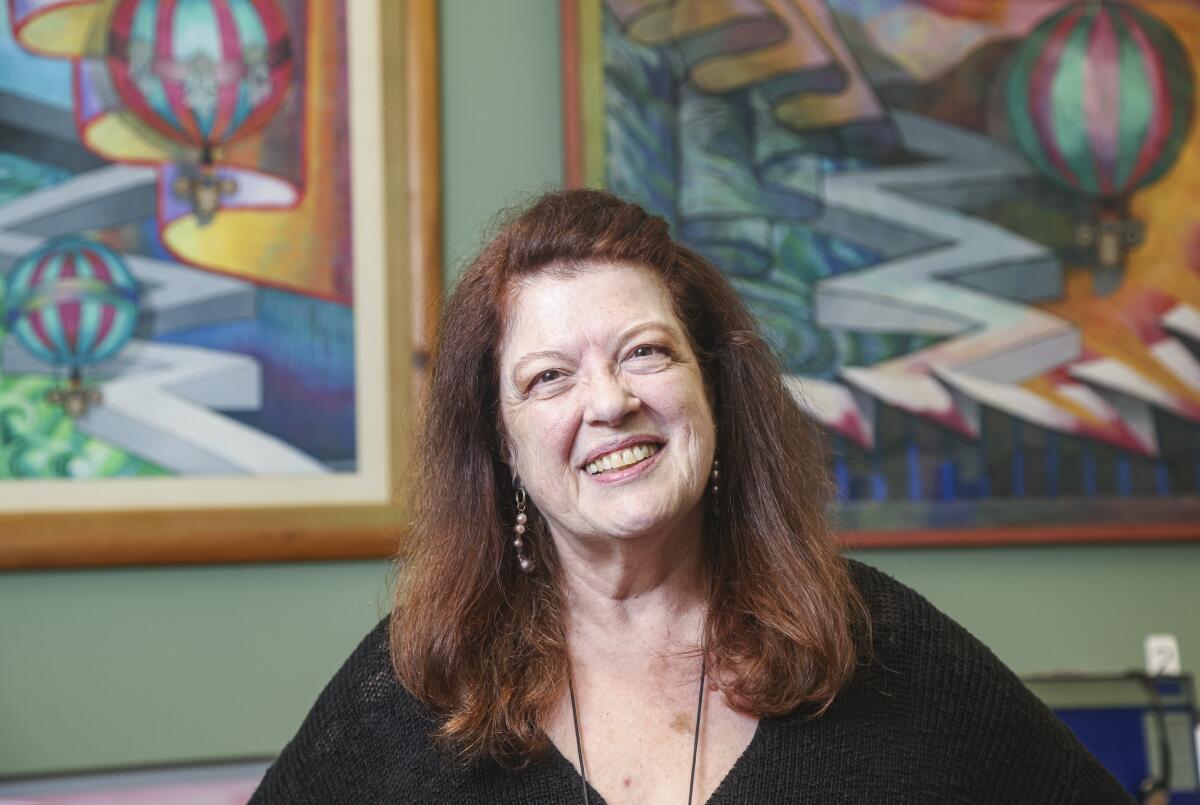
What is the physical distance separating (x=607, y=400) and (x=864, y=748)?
1.56ft

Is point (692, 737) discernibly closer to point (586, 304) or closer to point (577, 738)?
point (577, 738)

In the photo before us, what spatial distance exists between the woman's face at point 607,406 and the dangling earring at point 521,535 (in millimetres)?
111

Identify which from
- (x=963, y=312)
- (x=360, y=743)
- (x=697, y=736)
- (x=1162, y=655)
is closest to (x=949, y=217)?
(x=963, y=312)

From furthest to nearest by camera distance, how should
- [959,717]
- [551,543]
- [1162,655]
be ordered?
[1162,655]
[551,543]
[959,717]

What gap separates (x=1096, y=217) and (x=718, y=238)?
70 cm

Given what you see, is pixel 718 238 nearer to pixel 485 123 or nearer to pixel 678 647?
pixel 485 123

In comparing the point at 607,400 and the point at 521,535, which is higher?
the point at 607,400

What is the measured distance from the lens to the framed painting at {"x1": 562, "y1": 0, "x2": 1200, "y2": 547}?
222 cm

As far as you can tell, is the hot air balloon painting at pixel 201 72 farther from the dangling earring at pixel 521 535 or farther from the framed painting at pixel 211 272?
the dangling earring at pixel 521 535

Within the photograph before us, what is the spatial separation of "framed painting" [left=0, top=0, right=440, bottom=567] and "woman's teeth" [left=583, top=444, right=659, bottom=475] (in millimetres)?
795

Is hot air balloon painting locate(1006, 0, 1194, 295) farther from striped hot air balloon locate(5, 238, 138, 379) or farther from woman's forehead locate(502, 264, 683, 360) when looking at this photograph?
striped hot air balloon locate(5, 238, 138, 379)

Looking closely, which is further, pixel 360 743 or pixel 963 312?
pixel 963 312

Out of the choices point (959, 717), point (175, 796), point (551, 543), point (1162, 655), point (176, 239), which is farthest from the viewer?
point (1162, 655)

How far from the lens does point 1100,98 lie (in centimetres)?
233
